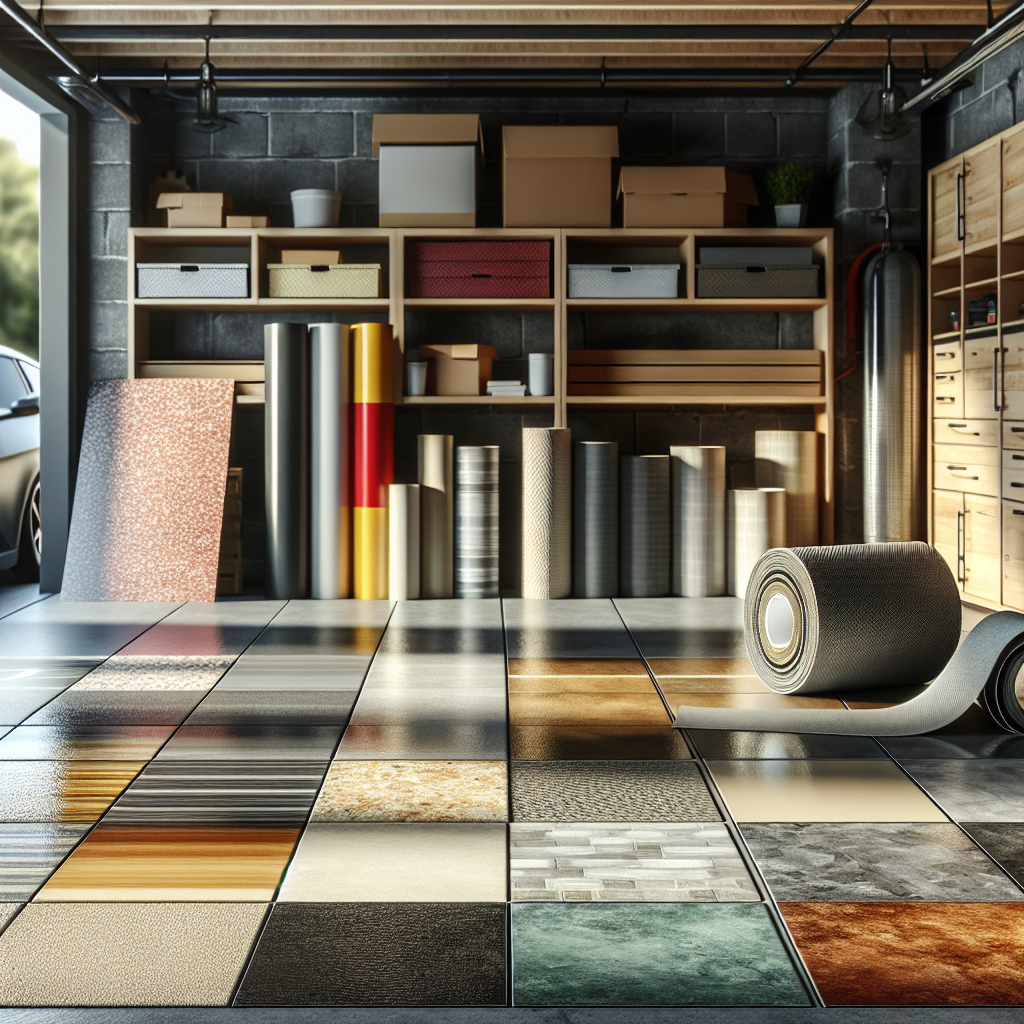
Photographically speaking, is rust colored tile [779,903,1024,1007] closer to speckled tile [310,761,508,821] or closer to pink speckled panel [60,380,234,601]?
speckled tile [310,761,508,821]

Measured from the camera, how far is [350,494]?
547 centimetres

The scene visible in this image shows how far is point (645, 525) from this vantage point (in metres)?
5.52

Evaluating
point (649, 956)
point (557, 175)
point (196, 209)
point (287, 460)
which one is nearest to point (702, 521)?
point (557, 175)

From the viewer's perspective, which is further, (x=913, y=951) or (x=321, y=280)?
(x=321, y=280)

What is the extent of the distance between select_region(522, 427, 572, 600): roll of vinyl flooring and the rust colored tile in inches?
140

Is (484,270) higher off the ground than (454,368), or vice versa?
(484,270)

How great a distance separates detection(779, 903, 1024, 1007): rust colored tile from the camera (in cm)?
159

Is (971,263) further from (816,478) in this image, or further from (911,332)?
(816,478)

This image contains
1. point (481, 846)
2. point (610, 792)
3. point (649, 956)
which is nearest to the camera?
point (649, 956)

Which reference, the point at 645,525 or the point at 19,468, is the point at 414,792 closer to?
the point at 645,525

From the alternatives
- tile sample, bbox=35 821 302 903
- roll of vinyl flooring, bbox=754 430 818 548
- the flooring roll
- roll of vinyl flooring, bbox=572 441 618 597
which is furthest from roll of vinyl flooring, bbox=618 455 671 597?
tile sample, bbox=35 821 302 903

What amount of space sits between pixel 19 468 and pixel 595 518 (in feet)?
9.45

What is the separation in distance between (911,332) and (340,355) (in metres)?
2.71

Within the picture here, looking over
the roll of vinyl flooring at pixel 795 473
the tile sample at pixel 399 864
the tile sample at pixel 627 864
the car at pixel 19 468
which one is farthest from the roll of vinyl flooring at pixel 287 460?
the tile sample at pixel 627 864
